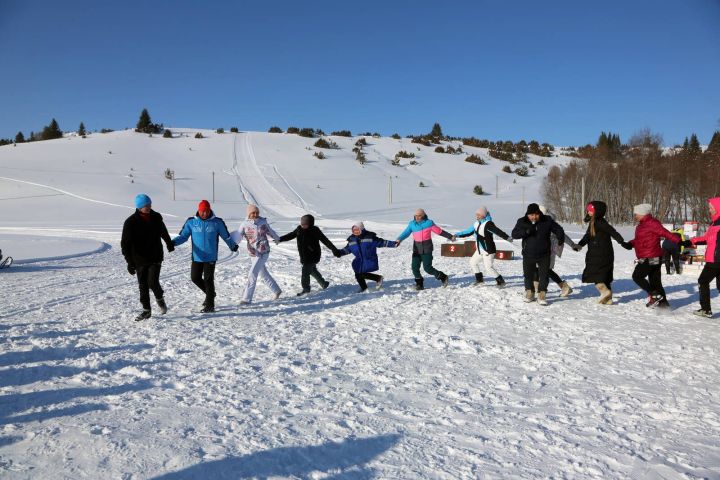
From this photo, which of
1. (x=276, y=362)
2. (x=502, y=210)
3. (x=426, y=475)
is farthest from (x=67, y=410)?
(x=502, y=210)

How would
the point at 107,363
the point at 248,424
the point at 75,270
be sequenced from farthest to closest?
the point at 75,270 < the point at 107,363 < the point at 248,424

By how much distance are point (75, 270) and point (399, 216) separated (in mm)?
21282

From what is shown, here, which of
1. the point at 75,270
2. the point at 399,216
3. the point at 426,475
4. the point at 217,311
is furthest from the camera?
the point at 399,216

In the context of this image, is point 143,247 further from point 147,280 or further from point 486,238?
point 486,238

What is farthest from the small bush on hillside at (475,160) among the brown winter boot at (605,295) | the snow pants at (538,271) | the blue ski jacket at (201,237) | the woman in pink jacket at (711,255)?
the blue ski jacket at (201,237)

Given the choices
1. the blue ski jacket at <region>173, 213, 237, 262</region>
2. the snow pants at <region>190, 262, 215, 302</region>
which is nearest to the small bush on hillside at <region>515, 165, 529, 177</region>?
the blue ski jacket at <region>173, 213, 237, 262</region>

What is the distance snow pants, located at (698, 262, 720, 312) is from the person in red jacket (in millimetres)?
515

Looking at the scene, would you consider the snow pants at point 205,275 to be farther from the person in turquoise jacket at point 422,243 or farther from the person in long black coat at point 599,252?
the person in long black coat at point 599,252

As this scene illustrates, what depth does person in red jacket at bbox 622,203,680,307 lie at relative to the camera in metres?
7.12

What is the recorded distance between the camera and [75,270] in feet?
35.4

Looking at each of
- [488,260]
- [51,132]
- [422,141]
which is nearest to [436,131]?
[422,141]

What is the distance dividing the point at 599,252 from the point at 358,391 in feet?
16.5

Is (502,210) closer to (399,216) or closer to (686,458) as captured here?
(399,216)

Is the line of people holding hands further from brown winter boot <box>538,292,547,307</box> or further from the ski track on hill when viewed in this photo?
the ski track on hill
